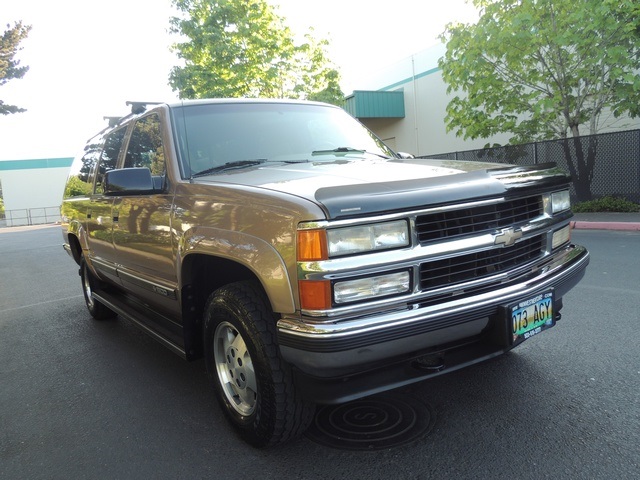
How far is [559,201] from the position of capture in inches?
123

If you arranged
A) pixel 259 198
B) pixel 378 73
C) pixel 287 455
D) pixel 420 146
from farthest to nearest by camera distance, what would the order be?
pixel 378 73 → pixel 420 146 → pixel 287 455 → pixel 259 198

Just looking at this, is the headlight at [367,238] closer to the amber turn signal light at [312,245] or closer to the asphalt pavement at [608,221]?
the amber turn signal light at [312,245]

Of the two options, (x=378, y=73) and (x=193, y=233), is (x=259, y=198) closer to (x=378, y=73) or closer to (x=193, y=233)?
(x=193, y=233)

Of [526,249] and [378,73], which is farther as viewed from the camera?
[378,73]

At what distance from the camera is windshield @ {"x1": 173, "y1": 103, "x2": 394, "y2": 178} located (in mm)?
3361

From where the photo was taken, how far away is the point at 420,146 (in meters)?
23.9

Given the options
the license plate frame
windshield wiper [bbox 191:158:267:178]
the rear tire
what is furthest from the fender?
the rear tire

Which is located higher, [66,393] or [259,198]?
[259,198]

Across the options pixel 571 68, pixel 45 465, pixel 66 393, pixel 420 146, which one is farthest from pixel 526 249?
pixel 420 146

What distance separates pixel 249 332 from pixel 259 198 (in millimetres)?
633

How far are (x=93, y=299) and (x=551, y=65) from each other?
12.4 metres

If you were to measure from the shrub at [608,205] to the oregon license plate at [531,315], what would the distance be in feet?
37.5

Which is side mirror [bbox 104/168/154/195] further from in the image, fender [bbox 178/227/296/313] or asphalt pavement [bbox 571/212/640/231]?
asphalt pavement [bbox 571/212/640/231]

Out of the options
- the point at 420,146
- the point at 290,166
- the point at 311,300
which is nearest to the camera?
the point at 311,300
